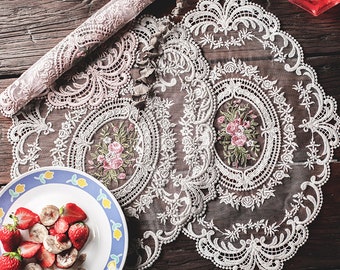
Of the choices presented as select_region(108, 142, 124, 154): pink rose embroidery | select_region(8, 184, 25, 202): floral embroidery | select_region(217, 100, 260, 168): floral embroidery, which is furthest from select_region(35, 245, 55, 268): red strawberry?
select_region(217, 100, 260, 168): floral embroidery

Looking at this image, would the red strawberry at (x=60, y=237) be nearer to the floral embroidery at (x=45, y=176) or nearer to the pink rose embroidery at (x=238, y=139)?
the floral embroidery at (x=45, y=176)

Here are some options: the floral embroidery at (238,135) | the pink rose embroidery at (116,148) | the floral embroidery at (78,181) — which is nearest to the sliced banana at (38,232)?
the floral embroidery at (78,181)

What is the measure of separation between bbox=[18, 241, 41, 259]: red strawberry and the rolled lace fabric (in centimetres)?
29

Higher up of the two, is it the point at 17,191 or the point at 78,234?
the point at 17,191

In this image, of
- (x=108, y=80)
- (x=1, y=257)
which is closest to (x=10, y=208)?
(x=1, y=257)

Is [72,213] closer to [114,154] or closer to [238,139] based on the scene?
[114,154]

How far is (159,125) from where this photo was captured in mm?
1140

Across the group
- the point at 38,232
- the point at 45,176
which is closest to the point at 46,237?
the point at 38,232

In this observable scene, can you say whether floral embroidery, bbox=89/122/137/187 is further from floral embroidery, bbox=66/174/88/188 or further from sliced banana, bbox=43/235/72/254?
sliced banana, bbox=43/235/72/254

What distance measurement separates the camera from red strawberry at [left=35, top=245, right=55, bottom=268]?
106 cm

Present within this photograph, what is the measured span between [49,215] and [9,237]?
0.30 ft

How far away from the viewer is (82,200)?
1.09 metres

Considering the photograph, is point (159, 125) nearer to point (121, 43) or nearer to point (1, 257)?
point (121, 43)

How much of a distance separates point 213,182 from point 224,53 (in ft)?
0.97
